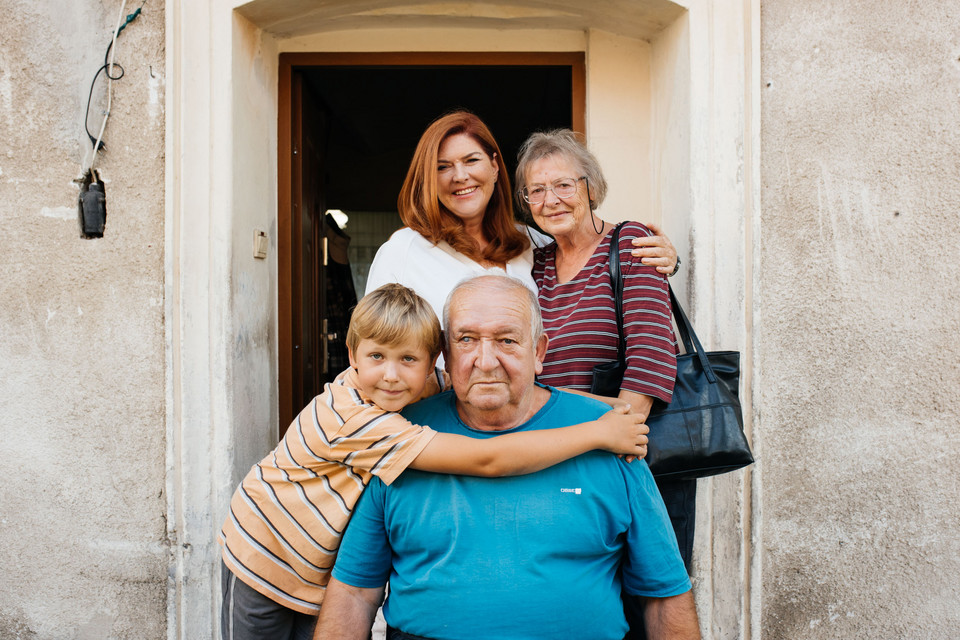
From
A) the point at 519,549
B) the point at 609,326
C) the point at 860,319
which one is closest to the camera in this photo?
the point at 519,549

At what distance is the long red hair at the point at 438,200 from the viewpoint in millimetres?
2129

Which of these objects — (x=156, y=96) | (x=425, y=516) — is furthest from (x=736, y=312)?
(x=156, y=96)

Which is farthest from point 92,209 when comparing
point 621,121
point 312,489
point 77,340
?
point 621,121

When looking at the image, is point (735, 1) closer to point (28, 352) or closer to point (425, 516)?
point (425, 516)

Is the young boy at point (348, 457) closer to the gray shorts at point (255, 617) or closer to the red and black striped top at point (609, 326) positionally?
the gray shorts at point (255, 617)

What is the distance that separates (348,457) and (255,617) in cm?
60

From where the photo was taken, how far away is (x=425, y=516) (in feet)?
5.19

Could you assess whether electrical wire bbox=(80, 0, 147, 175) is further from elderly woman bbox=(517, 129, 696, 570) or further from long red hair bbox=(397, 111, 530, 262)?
elderly woman bbox=(517, 129, 696, 570)

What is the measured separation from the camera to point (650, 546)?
1.59 m

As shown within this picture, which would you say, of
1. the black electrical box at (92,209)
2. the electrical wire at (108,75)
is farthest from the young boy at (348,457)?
the electrical wire at (108,75)

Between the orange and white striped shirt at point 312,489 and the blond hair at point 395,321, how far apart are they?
0.17 m

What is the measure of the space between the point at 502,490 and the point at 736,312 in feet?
4.70

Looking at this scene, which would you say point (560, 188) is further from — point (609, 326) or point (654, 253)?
point (609, 326)

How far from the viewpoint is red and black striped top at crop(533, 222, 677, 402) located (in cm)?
179
